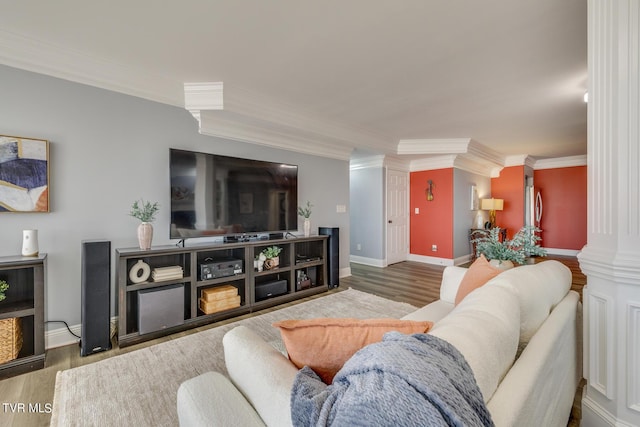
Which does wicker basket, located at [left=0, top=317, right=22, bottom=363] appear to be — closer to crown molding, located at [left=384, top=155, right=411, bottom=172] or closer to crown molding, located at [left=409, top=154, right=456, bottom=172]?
crown molding, located at [left=384, top=155, right=411, bottom=172]

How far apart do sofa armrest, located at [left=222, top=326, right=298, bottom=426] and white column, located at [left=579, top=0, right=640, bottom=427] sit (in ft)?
5.10

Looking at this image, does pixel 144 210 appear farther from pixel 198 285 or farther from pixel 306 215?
pixel 306 215

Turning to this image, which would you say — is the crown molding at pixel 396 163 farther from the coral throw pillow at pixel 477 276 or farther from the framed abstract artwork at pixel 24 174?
the framed abstract artwork at pixel 24 174

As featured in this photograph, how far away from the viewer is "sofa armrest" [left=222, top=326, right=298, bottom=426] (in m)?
0.70

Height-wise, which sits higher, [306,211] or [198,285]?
[306,211]

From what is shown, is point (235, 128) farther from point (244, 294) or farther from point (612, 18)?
point (612, 18)

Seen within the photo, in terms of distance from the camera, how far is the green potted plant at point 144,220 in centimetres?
254

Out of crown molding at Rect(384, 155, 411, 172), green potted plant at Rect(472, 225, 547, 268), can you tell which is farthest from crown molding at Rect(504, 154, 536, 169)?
green potted plant at Rect(472, 225, 547, 268)

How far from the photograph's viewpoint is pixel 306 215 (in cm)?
407

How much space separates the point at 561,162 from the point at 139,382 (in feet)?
29.6

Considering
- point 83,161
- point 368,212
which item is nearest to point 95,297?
point 83,161

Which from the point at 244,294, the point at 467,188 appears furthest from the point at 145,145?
the point at 467,188

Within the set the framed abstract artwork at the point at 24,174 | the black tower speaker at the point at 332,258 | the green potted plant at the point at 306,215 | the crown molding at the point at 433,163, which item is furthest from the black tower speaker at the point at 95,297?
the crown molding at the point at 433,163

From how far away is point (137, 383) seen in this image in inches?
71.4
